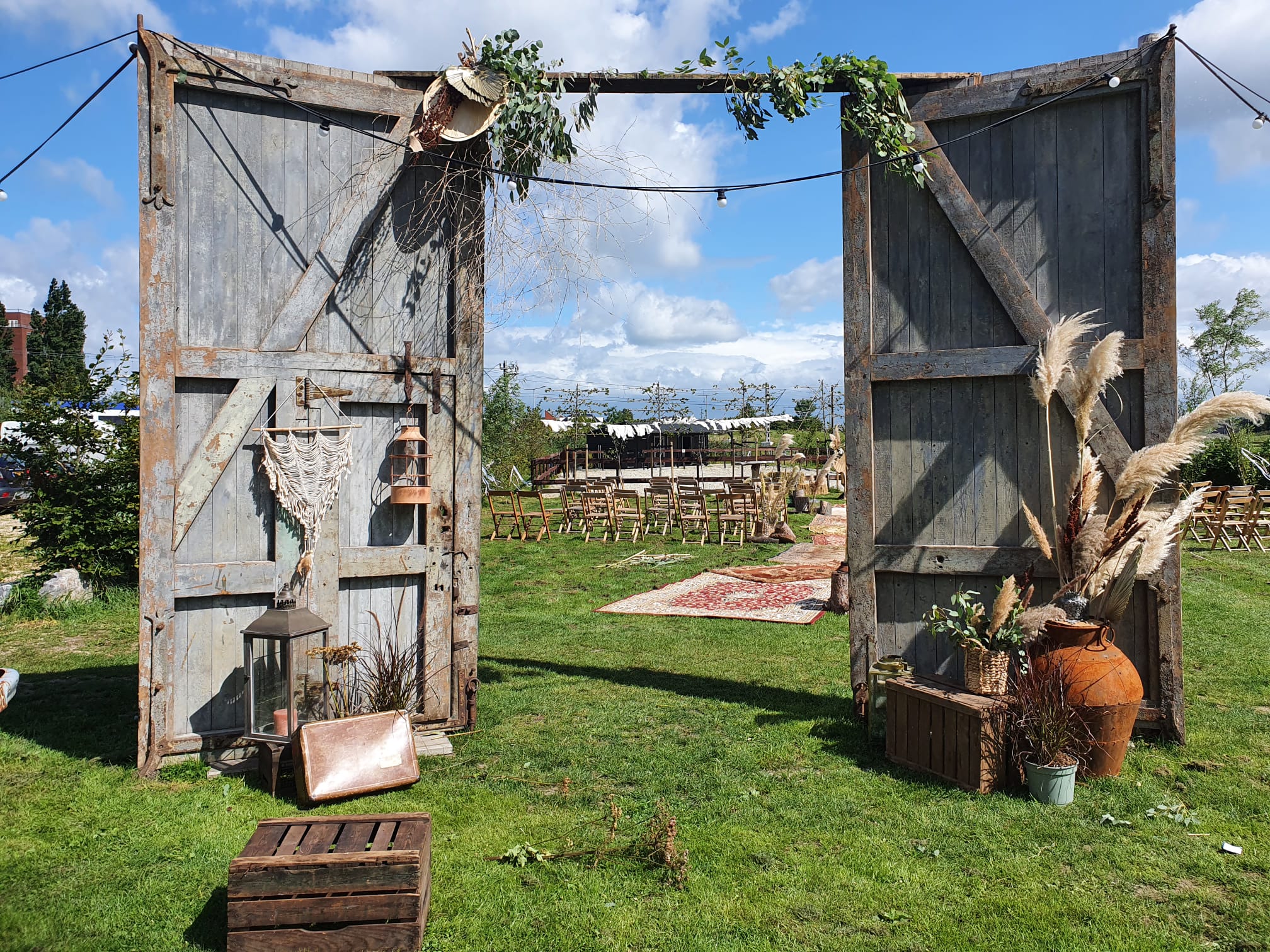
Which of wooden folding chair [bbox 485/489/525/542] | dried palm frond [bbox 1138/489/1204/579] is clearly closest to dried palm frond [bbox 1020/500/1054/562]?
dried palm frond [bbox 1138/489/1204/579]

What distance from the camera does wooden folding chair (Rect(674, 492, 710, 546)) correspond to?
1688 cm

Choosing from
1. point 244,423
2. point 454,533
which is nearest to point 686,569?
point 454,533

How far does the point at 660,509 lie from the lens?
18422 millimetres

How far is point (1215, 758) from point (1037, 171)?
3663 millimetres

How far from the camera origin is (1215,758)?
5023 millimetres

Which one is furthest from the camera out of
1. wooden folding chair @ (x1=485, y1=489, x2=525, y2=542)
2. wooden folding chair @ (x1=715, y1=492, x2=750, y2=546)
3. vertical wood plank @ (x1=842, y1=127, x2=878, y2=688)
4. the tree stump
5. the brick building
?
the brick building

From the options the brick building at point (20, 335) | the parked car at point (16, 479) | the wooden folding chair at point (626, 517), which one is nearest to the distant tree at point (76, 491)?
the parked car at point (16, 479)

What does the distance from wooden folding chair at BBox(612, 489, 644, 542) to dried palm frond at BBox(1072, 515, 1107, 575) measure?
11860 millimetres

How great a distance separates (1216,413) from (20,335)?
191 ft

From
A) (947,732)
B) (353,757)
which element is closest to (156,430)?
(353,757)

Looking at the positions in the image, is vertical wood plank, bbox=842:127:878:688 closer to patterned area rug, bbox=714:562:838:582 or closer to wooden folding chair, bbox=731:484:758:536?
patterned area rug, bbox=714:562:838:582

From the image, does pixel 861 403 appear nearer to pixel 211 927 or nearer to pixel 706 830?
pixel 706 830

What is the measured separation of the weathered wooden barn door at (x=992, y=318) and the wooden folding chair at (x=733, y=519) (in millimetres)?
10283

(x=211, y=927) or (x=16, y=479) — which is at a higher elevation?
(x=16, y=479)
